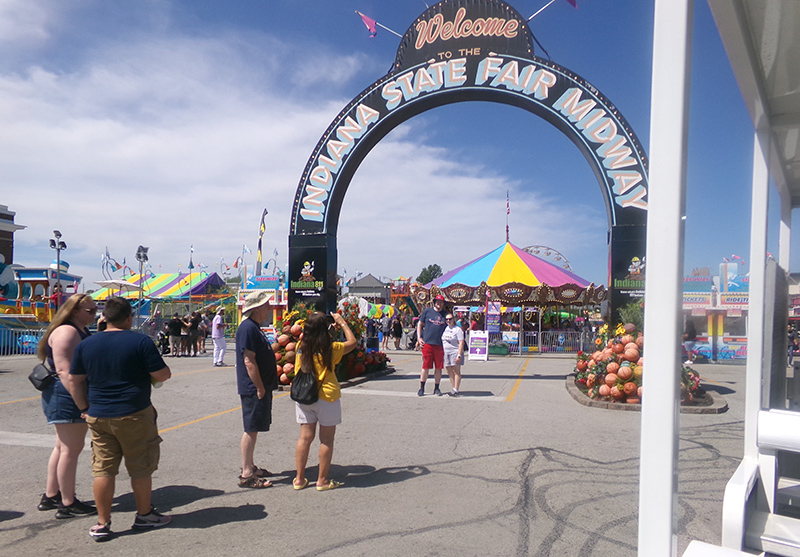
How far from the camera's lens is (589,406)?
971 cm

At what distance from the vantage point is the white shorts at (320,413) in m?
5.16

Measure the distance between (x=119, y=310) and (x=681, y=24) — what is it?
3928 millimetres

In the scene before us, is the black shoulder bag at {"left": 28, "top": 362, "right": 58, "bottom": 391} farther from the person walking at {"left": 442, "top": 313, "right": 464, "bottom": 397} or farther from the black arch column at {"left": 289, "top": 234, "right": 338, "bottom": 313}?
the black arch column at {"left": 289, "top": 234, "right": 338, "bottom": 313}

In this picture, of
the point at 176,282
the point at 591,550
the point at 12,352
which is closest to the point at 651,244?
the point at 591,550

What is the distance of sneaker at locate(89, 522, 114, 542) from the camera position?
400 cm

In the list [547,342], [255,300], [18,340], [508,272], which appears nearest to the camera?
[255,300]

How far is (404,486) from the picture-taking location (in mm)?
5254

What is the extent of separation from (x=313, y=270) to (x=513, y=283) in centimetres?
1320

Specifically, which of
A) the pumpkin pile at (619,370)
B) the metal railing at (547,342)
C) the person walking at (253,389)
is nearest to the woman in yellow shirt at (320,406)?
the person walking at (253,389)

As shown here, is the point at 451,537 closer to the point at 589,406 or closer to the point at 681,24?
the point at 681,24

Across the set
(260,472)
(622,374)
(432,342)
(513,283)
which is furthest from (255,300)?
(513,283)

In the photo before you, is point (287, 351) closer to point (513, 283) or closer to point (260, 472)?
point (260, 472)

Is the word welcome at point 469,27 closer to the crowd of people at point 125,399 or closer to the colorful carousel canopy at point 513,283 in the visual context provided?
the crowd of people at point 125,399

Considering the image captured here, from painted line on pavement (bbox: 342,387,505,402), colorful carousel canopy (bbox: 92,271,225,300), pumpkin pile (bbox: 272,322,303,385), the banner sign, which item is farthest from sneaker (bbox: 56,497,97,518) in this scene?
colorful carousel canopy (bbox: 92,271,225,300)
